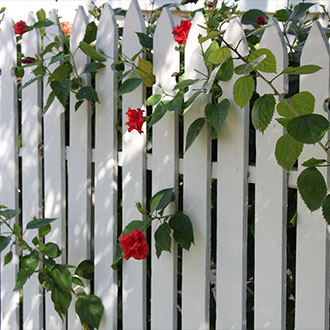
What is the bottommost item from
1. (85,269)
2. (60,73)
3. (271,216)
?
(85,269)

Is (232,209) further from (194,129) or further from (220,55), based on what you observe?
(220,55)

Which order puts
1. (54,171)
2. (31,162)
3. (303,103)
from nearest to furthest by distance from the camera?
(303,103) < (54,171) < (31,162)

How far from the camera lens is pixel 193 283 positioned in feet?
6.43

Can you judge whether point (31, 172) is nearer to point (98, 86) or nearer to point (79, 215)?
point (79, 215)

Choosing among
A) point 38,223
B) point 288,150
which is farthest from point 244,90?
point 38,223

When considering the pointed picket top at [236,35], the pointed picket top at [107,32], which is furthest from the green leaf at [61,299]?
the pointed picket top at [236,35]

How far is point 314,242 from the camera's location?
161 cm

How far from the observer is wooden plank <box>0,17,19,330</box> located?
2.80 m

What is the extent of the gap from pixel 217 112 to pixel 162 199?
34cm

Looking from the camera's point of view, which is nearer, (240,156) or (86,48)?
(240,156)

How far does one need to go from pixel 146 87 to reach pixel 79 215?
0.59 metres

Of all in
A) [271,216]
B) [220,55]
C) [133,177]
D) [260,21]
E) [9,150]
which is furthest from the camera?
[9,150]

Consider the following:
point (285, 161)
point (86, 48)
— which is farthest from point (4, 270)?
point (285, 161)

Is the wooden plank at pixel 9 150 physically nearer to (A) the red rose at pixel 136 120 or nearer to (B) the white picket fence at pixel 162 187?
(B) the white picket fence at pixel 162 187
